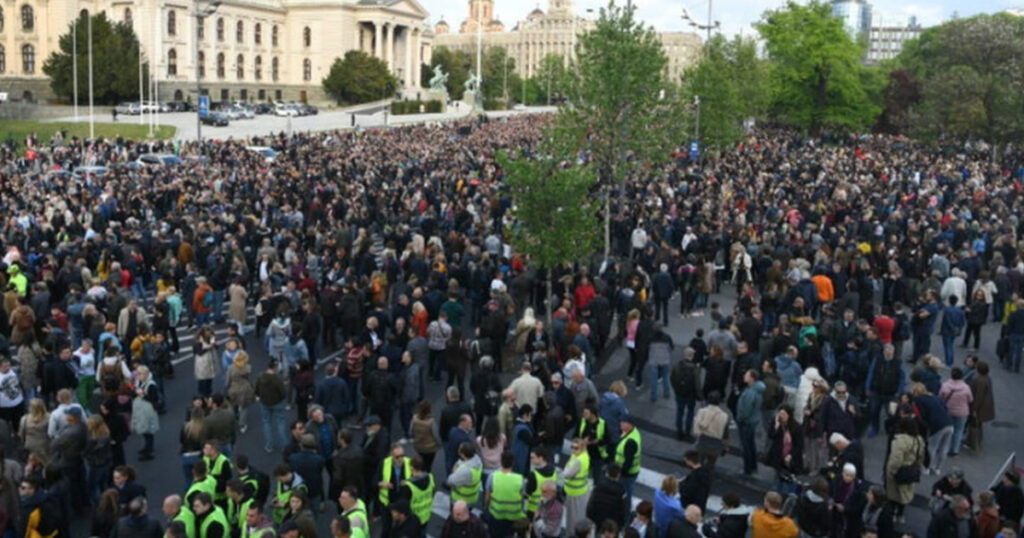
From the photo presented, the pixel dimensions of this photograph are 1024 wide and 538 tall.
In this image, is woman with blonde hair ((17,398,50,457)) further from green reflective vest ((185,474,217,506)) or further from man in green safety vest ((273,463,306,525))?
man in green safety vest ((273,463,306,525))

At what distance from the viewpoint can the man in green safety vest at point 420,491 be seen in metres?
9.07

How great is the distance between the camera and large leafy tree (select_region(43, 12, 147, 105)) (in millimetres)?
70812

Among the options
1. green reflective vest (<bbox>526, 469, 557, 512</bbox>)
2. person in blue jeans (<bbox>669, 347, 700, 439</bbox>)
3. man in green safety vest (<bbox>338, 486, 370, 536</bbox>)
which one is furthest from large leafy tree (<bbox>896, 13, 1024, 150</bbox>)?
man in green safety vest (<bbox>338, 486, 370, 536</bbox>)

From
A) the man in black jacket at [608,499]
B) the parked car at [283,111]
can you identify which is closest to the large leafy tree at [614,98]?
the man in black jacket at [608,499]

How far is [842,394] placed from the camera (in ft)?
37.3

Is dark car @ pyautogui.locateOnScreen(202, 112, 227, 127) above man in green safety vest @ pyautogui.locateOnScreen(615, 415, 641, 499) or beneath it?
above

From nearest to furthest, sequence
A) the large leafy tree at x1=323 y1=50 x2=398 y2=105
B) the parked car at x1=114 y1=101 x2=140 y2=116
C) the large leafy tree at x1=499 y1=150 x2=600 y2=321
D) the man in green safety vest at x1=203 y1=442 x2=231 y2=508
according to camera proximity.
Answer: the man in green safety vest at x1=203 y1=442 x2=231 y2=508 < the large leafy tree at x1=499 y1=150 x2=600 y2=321 < the parked car at x1=114 y1=101 x2=140 y2=116 < the large leafy tree at x1=323 y1=50 x2=398 y2=105

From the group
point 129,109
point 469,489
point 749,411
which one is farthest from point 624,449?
point 129,109

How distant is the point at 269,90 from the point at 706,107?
75019mm

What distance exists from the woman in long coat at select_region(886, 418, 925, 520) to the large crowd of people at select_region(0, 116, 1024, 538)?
29 mm

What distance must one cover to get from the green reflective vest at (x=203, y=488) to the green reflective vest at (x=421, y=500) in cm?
185

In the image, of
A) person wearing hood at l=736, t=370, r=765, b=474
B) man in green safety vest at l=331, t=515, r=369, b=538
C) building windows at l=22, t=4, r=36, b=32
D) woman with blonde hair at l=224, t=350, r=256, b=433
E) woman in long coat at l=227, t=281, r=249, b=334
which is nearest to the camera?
man in green safety vest at l=331, t=515, r=369, b=538

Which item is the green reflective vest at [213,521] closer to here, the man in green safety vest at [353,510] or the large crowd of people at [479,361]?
the large crowd of people at [479,361]

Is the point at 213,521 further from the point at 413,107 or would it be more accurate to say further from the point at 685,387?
the point at 413,107
